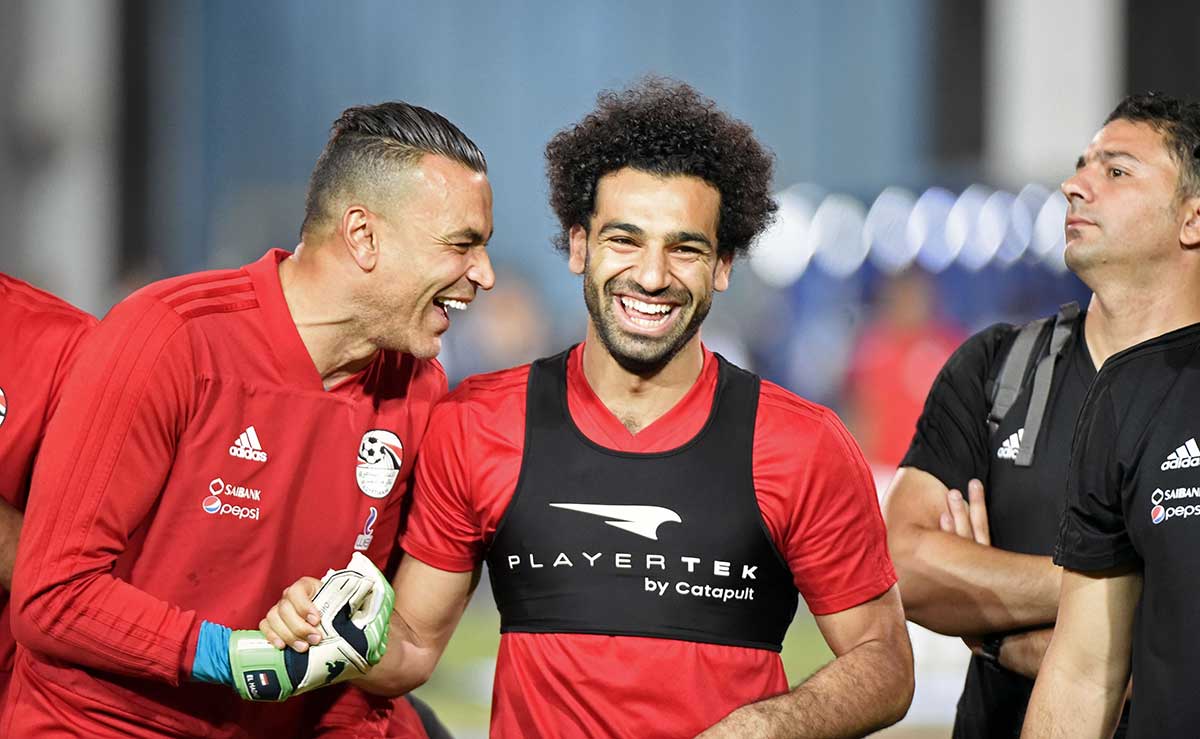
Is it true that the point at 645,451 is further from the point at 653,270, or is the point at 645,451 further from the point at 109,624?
the point at 109,624

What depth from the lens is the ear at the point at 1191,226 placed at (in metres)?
3.82

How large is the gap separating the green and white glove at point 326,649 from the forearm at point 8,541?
27.1 inches

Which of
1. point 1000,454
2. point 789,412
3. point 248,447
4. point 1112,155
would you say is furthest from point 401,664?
point 1112,155

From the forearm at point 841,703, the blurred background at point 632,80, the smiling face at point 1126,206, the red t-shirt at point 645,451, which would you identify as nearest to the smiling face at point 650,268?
the red t-shirt at point 645,451

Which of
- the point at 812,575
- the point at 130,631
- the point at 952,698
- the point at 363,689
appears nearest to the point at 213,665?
the point at 130,631

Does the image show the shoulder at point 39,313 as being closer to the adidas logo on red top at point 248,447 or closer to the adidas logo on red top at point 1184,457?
the adidas logo on red top at point 248,447

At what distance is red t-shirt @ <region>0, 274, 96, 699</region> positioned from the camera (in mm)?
3496

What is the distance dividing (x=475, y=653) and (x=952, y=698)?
302 centimetres

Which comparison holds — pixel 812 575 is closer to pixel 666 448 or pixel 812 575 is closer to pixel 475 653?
pixel 666 448

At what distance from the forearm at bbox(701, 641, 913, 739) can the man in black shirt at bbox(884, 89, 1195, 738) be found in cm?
48

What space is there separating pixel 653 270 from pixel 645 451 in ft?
1.40

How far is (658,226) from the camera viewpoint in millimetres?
3424

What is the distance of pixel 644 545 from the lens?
132 inches

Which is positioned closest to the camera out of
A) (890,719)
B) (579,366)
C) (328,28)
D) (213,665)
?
(213,665)
